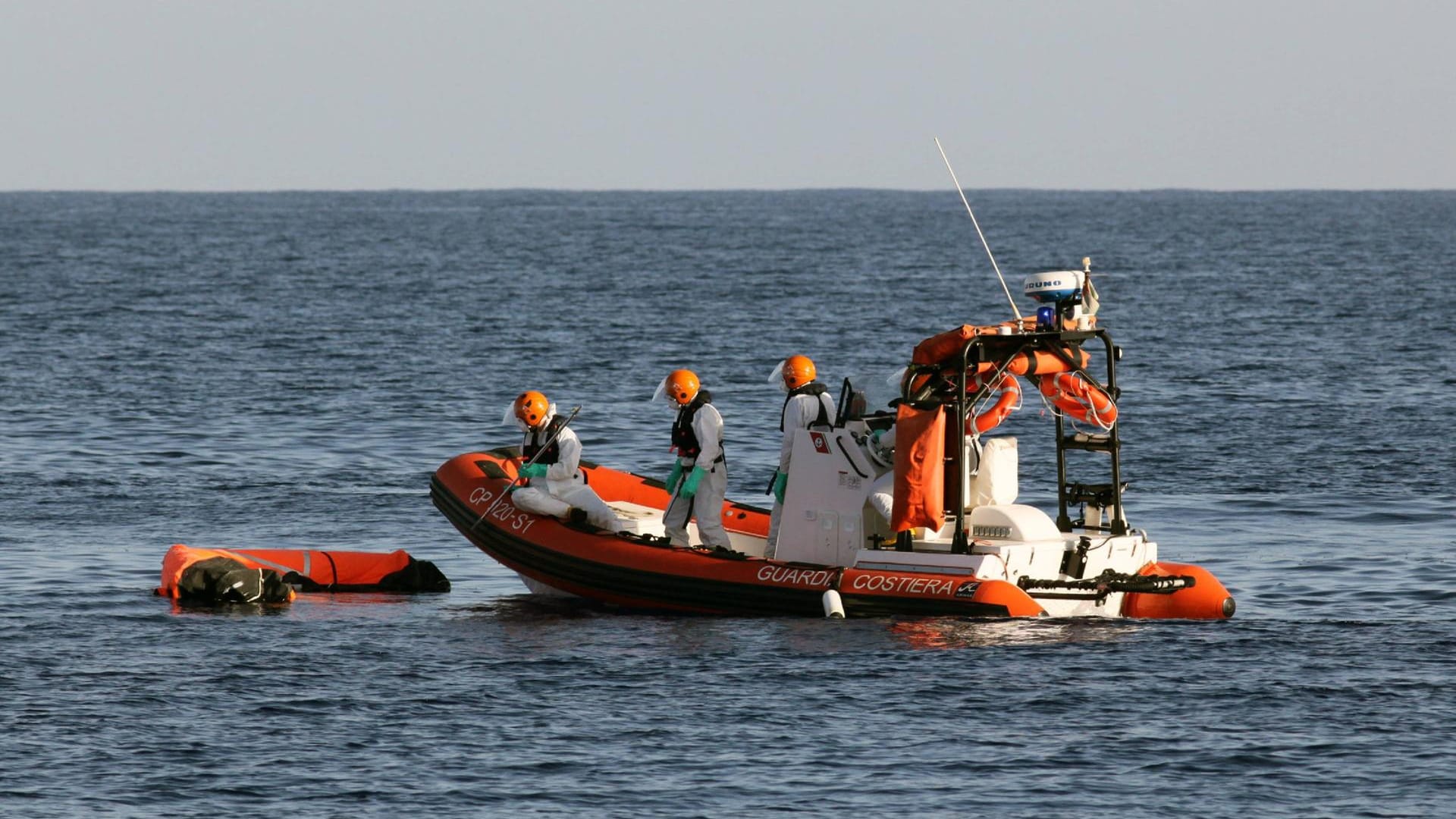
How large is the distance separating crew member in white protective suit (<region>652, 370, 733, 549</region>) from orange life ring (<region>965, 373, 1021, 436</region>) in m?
1.95

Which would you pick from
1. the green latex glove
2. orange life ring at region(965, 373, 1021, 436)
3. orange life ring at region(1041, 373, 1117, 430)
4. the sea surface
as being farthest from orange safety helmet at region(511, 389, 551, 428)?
orange life ring at region(1041, 373, 1117, 430)

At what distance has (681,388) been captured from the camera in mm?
15391

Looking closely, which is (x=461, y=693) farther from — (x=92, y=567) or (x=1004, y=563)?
(x=92, y=567)

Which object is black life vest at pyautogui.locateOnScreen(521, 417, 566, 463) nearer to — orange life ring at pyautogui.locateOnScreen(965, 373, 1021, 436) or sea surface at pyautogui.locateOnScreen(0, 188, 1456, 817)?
sea surface at pyautogui.locateOnScreen(0, 188, 1456, 817)

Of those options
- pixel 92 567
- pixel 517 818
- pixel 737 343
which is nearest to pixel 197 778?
pixel 517 818

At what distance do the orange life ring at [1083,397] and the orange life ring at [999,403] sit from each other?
0.24 m

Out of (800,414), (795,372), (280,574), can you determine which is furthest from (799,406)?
(280,574)

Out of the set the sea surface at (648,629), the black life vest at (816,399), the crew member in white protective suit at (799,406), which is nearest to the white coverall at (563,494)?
the sea surface at (648,629)

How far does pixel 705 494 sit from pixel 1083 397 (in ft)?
9.91

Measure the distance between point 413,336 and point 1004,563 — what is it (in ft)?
102

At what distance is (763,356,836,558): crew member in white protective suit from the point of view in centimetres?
1506

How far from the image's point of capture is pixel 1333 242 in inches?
3873

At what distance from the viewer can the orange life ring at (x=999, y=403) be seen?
14.7 meters

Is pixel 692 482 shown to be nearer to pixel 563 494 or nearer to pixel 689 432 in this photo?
pixel 689 432
